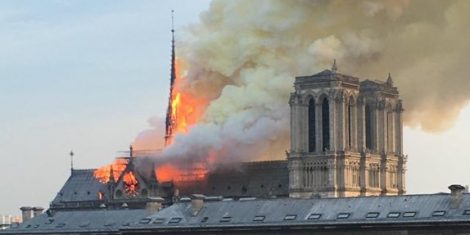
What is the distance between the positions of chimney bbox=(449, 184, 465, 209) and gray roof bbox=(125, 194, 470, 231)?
0.38 meters

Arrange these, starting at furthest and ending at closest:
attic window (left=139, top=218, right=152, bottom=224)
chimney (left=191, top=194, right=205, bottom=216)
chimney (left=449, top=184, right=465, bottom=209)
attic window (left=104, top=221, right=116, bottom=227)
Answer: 1. attic window (left=104, top=221, right=116, bottom=227)
2. attic window (left=139, top=218, right=152, bottom=224)
3. chimney (left=191, top=194, right=205, bottom=216)
4. chimney (left=449, top=184, right=465, bottom=209)

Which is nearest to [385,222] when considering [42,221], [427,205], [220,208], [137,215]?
[427,205]

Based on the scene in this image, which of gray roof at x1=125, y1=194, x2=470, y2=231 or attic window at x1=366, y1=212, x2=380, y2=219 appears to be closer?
gray roof at x1=125, y1=194, x2=470, y2=231

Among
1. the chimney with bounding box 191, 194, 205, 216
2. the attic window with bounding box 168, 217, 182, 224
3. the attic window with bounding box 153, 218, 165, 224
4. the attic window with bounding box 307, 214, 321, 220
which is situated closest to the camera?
the attic window with bounding box 307, 214, 321, 220

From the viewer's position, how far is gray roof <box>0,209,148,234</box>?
186 m

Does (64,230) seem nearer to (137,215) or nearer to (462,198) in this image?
(137,215)

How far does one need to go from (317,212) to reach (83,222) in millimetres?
37495

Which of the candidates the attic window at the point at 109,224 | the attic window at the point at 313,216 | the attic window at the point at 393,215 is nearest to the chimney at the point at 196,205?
the attic window at the point at 313,216

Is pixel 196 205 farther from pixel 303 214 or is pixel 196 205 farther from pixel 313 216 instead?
pixel 313 216

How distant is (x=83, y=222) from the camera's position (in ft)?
628

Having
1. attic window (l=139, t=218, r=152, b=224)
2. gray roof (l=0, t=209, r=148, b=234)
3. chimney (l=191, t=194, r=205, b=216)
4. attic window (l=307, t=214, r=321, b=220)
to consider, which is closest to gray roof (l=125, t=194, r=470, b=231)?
attic window (l=307, t=214, r=321, b=220)

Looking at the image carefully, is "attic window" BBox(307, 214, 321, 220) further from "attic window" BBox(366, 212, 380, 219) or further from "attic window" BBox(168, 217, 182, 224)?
"attic window" BBox(168, 217, 182, 224)

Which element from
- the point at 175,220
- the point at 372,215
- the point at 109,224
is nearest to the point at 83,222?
→ the point at 109,224

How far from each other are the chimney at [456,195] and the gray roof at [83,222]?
3776cm
